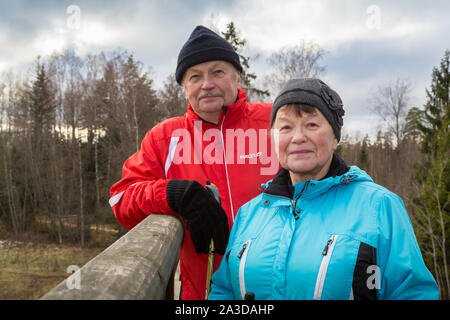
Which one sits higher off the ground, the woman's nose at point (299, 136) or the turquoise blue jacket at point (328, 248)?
the woman's nose at point (299, 136)

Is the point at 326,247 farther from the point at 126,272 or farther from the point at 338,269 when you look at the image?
the point at 126,272

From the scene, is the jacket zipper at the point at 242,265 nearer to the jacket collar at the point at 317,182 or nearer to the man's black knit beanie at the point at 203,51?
the jacket collar at the point at 317,182

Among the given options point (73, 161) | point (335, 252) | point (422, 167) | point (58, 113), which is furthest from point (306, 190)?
point (58, 113)

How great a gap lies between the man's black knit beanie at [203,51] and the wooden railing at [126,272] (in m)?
1.33

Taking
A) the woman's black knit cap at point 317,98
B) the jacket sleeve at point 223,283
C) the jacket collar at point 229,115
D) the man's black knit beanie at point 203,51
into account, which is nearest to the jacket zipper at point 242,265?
the jacket sleeve at point 223,283

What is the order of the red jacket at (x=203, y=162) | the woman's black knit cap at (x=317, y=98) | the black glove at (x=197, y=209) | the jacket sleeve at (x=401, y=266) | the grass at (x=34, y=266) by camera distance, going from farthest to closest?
the grass at (x=34, y=266) → the red jacket at (x=203, y=162) → the black glove at (x=197, y=209) → the woman's black knit cap at (x=317, y=98) → the jacket sleeve at (x=401, y=266)

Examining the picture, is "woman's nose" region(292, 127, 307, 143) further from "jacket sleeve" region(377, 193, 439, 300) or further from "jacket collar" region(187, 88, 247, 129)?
"jacket collar" region(187, 88, 247, 129)

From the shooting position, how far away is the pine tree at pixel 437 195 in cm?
1830

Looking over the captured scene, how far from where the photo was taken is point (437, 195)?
1848 cm

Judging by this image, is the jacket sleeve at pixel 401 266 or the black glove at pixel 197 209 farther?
the black glove at pixel 197 209

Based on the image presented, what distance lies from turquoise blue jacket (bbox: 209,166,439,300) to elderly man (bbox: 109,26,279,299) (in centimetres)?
47

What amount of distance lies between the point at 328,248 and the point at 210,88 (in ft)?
4.37

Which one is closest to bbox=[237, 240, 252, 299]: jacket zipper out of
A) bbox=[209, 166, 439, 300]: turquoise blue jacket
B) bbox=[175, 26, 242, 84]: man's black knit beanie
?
bbox=[209, 166, 439, 300]: turquoise blue jacket

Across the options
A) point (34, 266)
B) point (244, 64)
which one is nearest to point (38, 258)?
point (34, 266)
